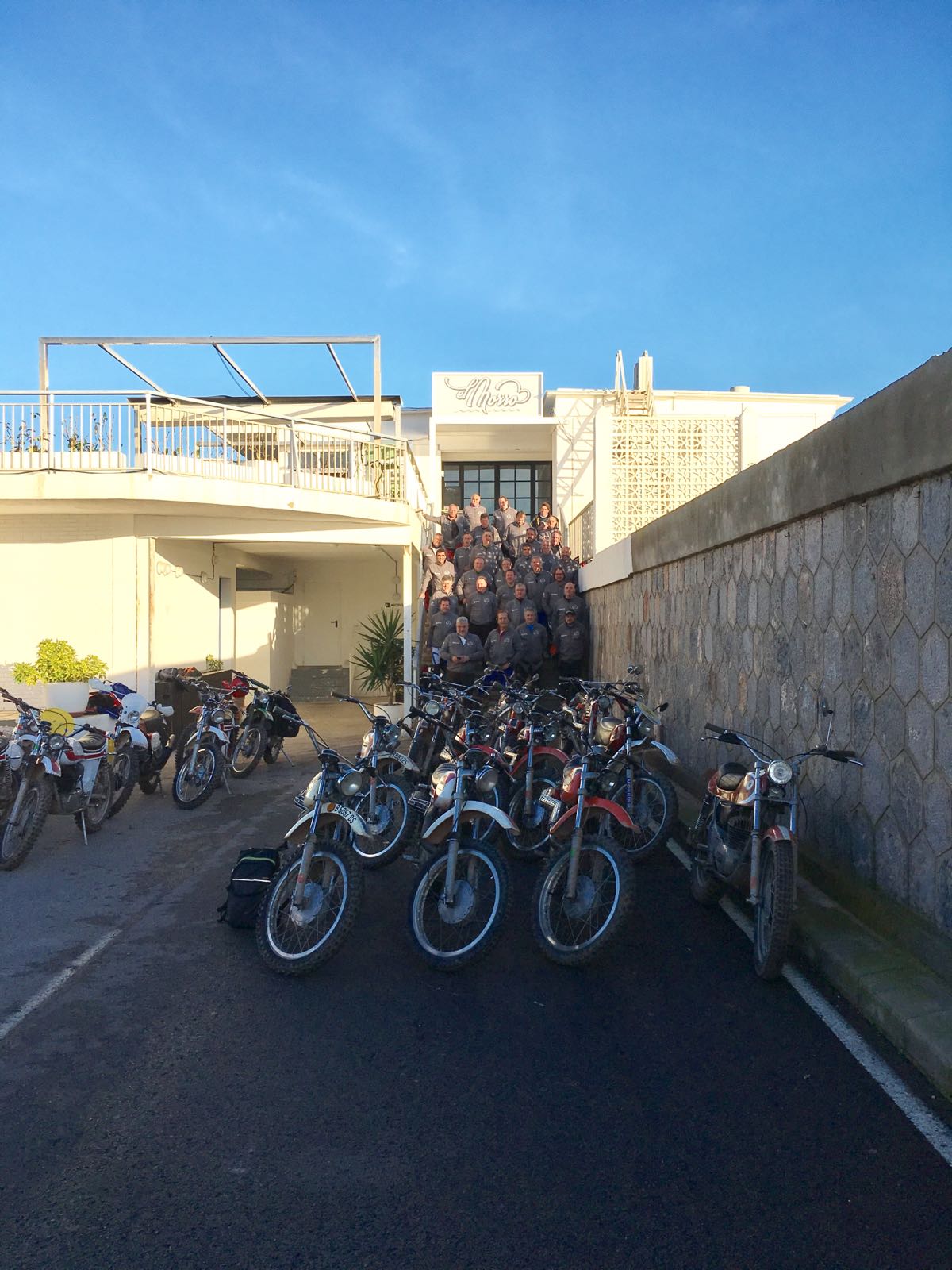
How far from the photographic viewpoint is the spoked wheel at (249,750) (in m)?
10.6

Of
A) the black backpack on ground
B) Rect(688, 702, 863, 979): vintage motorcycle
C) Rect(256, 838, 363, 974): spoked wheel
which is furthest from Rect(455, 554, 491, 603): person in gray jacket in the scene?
Rect(256, 838, 363, 974): spoked wheel

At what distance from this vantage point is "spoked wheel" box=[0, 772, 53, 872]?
6738 mm

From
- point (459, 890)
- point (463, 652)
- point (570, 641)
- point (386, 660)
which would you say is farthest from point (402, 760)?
point (386, 660)

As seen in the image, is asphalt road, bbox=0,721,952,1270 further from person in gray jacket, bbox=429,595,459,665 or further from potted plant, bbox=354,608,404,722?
potted plant, bbox=354,608,404,722

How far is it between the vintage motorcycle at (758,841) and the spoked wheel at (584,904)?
682 mm

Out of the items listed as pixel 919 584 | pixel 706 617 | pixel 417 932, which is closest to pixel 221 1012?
pixel 417 932

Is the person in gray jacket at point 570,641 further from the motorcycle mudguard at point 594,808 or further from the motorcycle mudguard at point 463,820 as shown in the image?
the motorcycle mudguard at point 463,820

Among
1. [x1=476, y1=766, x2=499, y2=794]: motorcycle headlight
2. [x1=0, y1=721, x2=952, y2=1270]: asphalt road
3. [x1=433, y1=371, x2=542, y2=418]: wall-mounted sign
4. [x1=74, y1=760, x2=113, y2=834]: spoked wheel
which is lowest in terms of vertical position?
[x1=0, y1=721, x2=952, y2=1270]: asphalt road

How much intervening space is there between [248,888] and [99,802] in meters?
3.30

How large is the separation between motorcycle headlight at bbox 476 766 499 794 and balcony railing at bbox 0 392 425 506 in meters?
10.3

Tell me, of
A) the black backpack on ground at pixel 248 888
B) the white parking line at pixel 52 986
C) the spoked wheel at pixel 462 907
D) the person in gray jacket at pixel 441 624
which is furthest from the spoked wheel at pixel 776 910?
the person in gray jacket at pixel 441 624

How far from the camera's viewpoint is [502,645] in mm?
14648

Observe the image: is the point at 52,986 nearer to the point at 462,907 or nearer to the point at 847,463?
the point at 462,907

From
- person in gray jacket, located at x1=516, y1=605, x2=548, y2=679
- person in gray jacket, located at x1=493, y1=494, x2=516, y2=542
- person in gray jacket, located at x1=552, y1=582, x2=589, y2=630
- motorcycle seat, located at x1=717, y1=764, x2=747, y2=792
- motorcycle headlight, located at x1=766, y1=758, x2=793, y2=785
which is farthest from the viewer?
person in gray jacket, located at x1=493, y1=494, x2=516, y2=542
